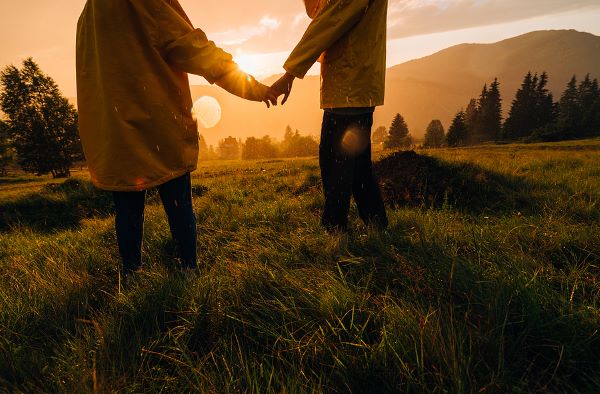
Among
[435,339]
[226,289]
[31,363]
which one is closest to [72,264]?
[31,363]

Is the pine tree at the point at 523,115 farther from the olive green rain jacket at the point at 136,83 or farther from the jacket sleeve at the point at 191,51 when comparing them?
the olive green rain jacket at the point at 136,83

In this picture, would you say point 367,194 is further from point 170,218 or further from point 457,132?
point 457,132

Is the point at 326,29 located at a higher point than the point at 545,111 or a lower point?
lower

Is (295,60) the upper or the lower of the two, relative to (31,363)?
upper

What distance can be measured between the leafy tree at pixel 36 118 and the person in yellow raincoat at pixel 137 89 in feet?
132

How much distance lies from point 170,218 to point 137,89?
3.05 feet

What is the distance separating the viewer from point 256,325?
4.73 feet

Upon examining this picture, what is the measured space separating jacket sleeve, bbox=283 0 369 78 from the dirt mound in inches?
85.8

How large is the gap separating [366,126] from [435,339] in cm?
194

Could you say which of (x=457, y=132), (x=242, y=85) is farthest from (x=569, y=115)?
(x=242, y=85)

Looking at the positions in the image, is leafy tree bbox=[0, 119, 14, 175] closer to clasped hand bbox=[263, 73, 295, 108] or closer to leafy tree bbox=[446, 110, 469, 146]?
clasped hand bbox=[263, 73, 295, 108]

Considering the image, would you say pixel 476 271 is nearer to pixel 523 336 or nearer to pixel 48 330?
pixel 523 336

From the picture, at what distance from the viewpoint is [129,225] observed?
212cm

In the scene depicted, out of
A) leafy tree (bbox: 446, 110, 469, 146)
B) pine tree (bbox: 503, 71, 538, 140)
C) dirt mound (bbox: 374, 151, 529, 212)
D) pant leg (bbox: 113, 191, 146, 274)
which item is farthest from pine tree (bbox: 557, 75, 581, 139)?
Answer: pant leg (bbox: 113, 191, 146, 274)
